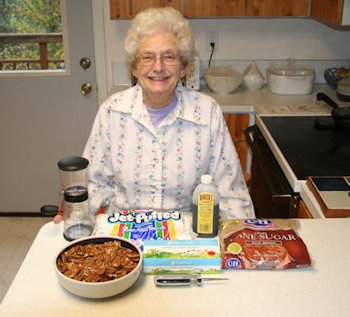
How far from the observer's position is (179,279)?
0.98m

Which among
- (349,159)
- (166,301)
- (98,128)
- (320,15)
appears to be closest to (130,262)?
(166,301)

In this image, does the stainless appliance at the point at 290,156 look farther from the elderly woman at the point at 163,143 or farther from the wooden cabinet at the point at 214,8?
the wooden cabinet at the point at 214,8

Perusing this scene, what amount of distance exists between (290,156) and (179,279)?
970mm

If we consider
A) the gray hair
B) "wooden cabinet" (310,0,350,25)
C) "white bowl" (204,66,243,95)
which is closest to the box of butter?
the gray hair

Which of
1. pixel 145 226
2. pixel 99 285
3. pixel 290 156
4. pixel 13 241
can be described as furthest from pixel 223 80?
pixel 99 285

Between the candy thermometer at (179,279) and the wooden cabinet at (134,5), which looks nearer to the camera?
the candy thermometer at (179,279)

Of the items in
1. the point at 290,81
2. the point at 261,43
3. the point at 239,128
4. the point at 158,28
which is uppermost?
the point at 158,28

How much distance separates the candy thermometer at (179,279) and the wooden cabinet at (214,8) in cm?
190

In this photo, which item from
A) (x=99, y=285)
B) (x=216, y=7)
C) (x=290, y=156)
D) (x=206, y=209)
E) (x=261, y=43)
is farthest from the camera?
(x=261, y=43)

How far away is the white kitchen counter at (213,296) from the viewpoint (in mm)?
906

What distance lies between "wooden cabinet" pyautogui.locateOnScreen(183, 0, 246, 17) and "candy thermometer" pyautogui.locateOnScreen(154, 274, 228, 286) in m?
1.90

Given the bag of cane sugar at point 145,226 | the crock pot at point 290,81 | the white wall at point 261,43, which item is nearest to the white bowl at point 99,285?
the bag of cane sugar at point 145,226

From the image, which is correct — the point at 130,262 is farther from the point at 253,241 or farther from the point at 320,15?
the point at 320,15

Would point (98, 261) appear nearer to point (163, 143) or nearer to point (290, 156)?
point (163, 143)
